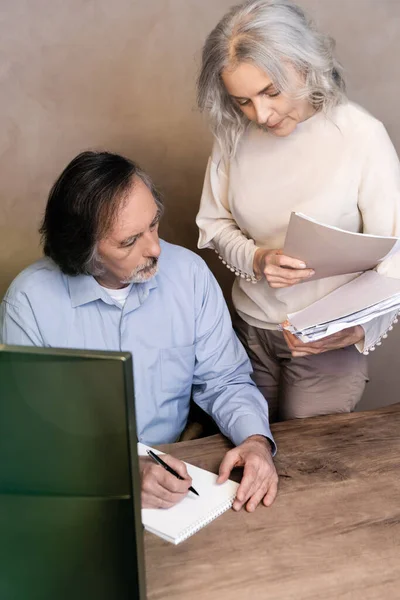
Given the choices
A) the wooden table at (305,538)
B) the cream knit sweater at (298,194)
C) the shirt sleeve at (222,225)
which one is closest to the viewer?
the wooden table at (305,538)

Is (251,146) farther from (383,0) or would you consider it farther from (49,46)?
(383,0)

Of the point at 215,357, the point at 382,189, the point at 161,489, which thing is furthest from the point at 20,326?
the point at 382,189

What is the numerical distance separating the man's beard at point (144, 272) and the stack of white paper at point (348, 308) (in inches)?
14.3

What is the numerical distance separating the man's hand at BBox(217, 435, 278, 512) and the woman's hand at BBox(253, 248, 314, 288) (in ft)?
1.42

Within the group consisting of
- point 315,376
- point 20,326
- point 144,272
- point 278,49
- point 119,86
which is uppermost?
point 278,49

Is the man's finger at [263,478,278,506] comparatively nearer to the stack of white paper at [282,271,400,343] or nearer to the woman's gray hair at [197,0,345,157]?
the stack of white paper at [282,271,400,343]

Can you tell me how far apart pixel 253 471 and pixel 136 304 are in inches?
24.1

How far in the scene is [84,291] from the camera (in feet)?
6.33

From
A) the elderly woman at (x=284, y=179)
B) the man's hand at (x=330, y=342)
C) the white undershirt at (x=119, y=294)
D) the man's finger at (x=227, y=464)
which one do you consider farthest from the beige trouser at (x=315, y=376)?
the man's finger at (x=227, y=464)

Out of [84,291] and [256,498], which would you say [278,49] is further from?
[256,498]

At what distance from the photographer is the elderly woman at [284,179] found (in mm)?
1849

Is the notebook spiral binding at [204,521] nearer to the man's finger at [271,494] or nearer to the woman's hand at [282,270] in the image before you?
the man's finger at [271,494]

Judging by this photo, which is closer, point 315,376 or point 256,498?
point 256,498

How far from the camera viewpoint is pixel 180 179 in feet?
8.95
